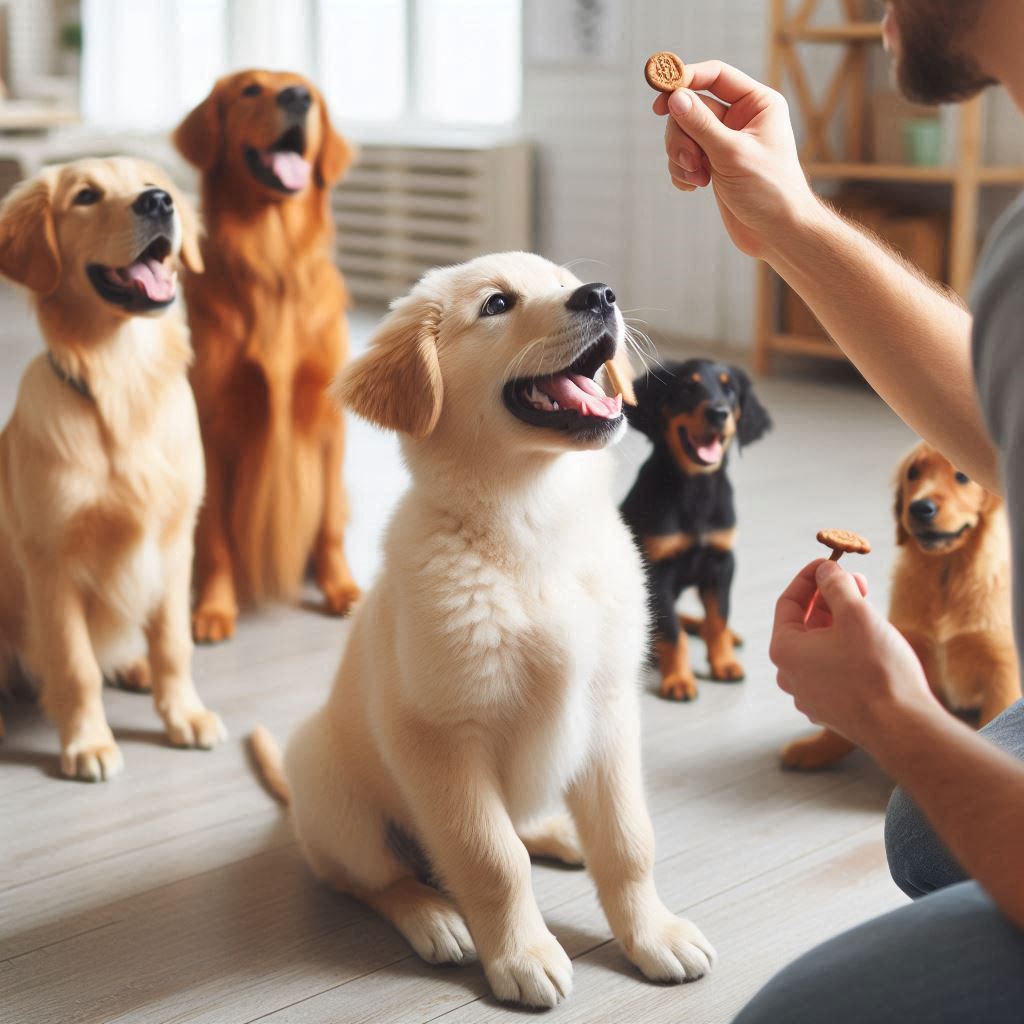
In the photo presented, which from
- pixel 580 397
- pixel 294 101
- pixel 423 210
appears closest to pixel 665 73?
pixel 580 397

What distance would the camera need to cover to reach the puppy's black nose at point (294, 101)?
2775 mm

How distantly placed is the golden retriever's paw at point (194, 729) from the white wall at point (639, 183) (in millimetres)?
3702

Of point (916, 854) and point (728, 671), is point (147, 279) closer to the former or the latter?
point (728, 671)

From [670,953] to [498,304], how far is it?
804 millimetres

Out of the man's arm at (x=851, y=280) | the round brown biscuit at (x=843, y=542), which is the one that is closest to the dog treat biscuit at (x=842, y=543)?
the round brown biscuit at (x=843, y=542)

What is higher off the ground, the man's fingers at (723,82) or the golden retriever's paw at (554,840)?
the man's fingers at (723,82)

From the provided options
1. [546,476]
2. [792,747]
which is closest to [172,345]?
[546,476]

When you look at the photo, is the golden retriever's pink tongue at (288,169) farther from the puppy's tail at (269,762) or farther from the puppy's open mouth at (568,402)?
the puppy's open mouth at (568,402)

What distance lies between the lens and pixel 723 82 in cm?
155

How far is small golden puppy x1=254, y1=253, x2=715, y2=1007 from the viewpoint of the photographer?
1458mm

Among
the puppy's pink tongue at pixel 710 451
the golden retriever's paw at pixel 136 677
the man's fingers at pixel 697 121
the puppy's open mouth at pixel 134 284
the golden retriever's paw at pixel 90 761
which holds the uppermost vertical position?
the man's fingers at pixel 697 121

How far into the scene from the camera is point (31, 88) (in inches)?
354

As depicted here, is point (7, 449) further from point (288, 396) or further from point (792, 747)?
point (792, 747)

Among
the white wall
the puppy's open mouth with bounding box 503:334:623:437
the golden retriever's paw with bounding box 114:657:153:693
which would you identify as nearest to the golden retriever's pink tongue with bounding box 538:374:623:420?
the puppy's open mouth with bounding box 503:334:623:437
